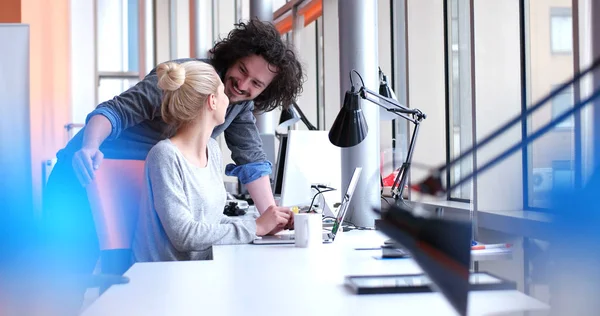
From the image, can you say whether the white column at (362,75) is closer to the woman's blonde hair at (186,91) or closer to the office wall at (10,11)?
the woman's blonde hair at (186,91)

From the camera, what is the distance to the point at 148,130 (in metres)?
2.28

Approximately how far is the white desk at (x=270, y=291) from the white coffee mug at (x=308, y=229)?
13 cm

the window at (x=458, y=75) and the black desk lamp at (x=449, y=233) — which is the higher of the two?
the window at (x=458, y=75)

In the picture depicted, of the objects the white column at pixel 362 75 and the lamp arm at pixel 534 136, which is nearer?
the lamp arm at pixel 534 136

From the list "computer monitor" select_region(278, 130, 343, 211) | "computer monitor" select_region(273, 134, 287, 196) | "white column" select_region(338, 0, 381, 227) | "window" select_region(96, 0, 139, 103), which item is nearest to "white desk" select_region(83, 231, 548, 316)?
"white column" select_region(338, 0, 381, 227)

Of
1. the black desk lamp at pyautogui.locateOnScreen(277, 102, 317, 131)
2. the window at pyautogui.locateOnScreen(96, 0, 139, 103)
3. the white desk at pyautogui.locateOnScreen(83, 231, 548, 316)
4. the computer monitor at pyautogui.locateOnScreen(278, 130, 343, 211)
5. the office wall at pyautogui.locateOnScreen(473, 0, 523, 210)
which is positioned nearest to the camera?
the white desk at pyautogui.locateOnScreen(83, 231, 548, 316)

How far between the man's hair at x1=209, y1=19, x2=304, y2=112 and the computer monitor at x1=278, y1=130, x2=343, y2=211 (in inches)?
23.3

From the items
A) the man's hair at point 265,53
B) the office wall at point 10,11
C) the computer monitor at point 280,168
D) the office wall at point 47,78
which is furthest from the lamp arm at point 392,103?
the office wall at point 10,11

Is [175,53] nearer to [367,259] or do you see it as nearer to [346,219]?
[346,219]

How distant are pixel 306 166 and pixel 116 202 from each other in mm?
1268

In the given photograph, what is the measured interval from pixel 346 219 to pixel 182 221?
3.05 ft

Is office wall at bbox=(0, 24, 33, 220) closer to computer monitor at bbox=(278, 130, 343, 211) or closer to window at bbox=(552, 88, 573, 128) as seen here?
computer monitor at bbox=(278, 130, 343, 211)

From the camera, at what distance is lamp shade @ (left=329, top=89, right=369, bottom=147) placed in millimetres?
2117

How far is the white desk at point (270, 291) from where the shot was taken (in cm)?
99
